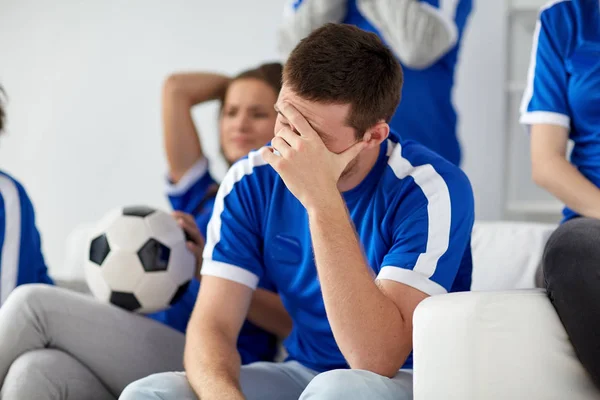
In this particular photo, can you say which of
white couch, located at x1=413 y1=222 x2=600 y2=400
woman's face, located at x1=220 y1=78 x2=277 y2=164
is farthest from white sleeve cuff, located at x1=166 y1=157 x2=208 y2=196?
white couch, located at x1=413 y1=222 x2=600 y2=400

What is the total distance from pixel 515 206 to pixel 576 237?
5.27ft

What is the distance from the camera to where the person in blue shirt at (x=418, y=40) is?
189 cm

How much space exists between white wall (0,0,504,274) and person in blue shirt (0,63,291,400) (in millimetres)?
928

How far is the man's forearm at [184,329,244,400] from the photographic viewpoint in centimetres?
110

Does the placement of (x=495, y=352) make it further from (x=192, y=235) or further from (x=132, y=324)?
(x=192, y=235)

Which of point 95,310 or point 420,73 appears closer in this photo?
point 95,310

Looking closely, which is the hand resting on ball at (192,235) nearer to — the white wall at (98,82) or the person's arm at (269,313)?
the person's arm at (269,313)

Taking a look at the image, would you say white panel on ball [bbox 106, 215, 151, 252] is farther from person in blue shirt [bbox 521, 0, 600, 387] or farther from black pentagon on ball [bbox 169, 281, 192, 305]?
person in blue shirt [bbox 521, 0, 600, 387]

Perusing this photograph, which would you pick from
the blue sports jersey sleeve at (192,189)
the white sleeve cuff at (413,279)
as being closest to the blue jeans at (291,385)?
the white sleeve cuff at (413,279)

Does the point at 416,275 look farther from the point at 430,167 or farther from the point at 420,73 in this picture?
the point at 420,73

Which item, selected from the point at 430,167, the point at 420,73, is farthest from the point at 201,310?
the point at 420,73

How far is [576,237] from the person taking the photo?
100cm

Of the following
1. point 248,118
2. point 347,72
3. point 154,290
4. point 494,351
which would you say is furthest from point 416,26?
point 494,351

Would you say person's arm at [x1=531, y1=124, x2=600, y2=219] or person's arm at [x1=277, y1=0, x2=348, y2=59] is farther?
person's arm at [x1=277, y1=0, x2=348, y2=59]
